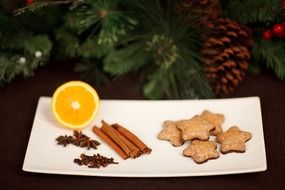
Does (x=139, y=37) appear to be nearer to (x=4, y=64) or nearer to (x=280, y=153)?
(x=4, y=64)

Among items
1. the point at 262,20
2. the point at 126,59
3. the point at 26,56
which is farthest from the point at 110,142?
the point at 262,20

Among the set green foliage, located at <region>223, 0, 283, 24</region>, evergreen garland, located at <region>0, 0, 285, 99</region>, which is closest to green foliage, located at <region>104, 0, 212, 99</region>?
evergreen garland, located at <region>0, 0, 285, 99</region>

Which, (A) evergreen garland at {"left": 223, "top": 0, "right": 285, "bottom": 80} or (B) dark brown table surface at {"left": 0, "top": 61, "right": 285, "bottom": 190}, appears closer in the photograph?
(B) dark brown table surface at {"left": 0, "top": 61, "right": 285, "bottom": 190}

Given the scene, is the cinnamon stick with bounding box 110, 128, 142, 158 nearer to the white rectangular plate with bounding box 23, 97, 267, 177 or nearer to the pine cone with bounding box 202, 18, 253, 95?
the white rectangular plate with bounding box 23, 97, 267, 177

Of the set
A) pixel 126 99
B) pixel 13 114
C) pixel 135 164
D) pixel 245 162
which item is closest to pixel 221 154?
pixel 245 162

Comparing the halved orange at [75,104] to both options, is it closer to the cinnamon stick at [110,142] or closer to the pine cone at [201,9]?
the cinnamon stick at [110,142]

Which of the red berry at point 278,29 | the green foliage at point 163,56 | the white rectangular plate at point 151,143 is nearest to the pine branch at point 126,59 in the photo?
the green foliage at point 163,56

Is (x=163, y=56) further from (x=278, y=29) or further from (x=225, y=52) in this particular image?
(x=278, y=29)
